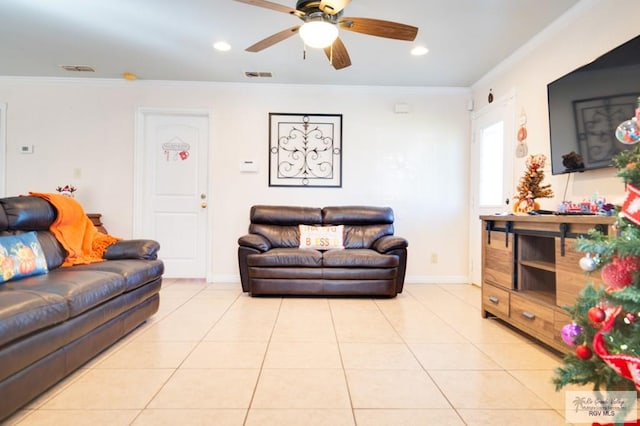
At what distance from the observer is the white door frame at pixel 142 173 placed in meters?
4.38

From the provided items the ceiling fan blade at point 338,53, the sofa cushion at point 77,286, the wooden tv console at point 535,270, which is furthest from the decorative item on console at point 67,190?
the wooden tv console at point 535,270

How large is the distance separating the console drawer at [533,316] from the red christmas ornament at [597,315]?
3.55ft

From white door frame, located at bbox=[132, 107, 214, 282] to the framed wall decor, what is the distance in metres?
0.76

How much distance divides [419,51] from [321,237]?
2.16 meters

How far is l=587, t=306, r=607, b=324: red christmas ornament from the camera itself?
1.20 metres

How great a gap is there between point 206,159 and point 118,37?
1599mm

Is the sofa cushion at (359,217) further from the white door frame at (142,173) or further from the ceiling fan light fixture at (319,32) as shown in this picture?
the ceiling fan light fixture at (319,32)

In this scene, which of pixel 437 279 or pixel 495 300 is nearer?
pixel 495 300

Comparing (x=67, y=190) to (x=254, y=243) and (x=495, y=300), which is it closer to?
(x=254, y=243)

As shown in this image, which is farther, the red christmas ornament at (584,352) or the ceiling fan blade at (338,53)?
the ceiling fan blade at (338,53)

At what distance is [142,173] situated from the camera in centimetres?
442

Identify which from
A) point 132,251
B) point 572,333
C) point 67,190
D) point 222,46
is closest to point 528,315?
point 572,333

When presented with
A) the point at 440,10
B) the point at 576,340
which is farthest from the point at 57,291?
the point at 440,10

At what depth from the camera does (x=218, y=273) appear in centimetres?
442
